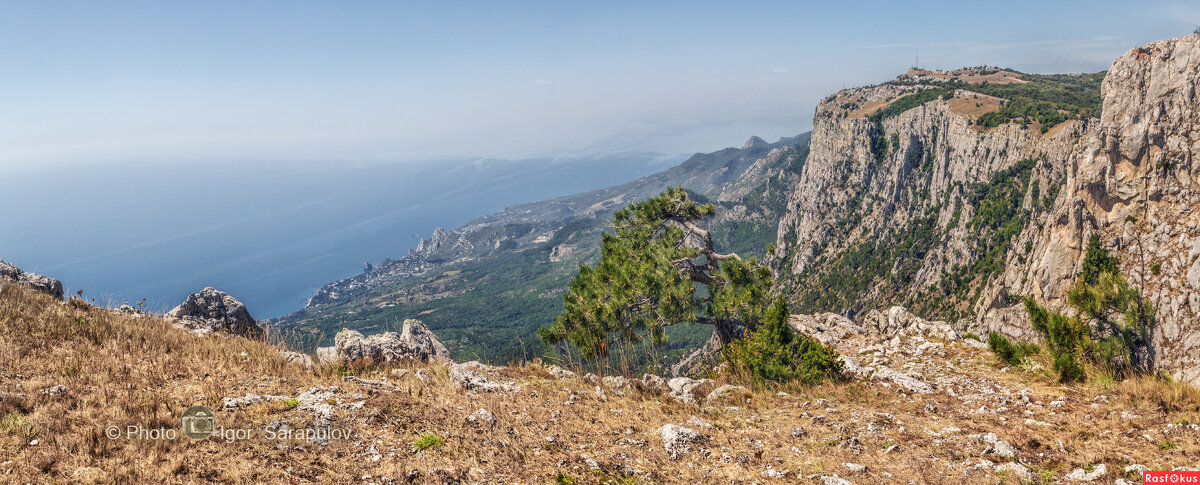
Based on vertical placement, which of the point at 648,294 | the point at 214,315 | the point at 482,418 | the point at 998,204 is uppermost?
the point at 214,315

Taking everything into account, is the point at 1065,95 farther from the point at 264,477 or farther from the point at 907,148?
the point at 264,477

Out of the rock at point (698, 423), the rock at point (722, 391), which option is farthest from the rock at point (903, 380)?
the rock at point (698, 423)

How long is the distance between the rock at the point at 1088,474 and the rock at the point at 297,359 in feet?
38.7

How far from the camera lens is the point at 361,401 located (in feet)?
23.4

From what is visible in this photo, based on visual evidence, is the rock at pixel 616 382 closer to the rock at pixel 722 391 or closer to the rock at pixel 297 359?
the rock at pixel 722 391

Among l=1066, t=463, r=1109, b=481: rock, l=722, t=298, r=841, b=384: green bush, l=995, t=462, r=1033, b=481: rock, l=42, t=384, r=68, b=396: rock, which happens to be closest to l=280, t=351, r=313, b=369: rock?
l=42, t=384, r=68, b=396: rock

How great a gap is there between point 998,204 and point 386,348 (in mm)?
122111

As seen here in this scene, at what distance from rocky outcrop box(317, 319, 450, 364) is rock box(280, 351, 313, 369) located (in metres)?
0.42

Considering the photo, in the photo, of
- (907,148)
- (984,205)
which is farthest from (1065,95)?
(984,205)

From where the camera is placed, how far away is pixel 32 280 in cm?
1188

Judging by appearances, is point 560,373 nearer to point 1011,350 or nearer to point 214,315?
point 214,315

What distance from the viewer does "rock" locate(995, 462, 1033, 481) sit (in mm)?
5328

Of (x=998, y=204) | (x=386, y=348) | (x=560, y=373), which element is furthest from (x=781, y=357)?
(x=998, y=204)

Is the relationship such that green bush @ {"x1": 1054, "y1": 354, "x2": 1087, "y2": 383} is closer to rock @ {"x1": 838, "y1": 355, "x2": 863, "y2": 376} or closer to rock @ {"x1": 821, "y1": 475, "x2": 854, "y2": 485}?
rock @ {"x1": 838, "y1": 355, "x2": 863, "y2": 376}
